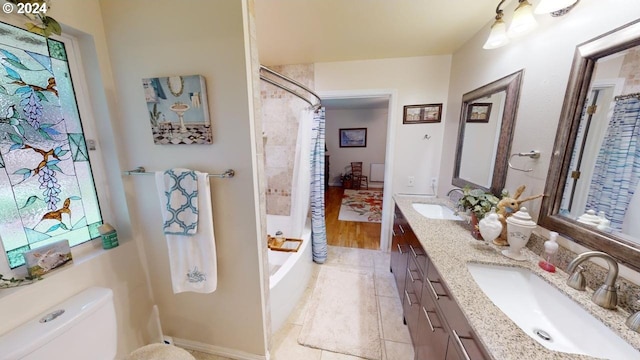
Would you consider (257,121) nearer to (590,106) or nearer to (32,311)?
(32,311)

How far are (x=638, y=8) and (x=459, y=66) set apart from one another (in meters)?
1.35

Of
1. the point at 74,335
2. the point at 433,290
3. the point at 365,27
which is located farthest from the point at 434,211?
the point at 74,335

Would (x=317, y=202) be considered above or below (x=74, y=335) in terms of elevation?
above

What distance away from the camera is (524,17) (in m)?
1.06

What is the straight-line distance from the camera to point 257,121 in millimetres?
1180

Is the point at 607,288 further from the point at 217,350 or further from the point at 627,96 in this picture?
the point at 217,350

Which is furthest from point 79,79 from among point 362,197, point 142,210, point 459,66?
Result: point 362,197

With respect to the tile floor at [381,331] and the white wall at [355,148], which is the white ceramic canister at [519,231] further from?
the white wall at [355,148]

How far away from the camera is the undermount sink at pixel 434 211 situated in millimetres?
1822

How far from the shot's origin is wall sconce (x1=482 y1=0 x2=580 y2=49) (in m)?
0.92

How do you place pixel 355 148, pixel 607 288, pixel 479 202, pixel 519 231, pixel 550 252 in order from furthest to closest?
1. pixel 355 148
2. pixel 479 202
3. pixel 519 231
4. pixel 550 252
5. pixel 607 288

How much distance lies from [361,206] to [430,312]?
349 centimetres

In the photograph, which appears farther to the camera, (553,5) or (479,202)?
(479,202)

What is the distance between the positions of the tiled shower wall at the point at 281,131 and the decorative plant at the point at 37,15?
171 centimetres
